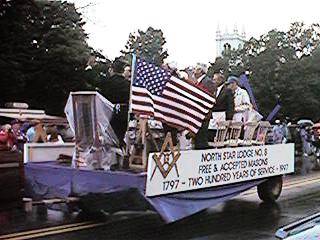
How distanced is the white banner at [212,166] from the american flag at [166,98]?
0.55 metres

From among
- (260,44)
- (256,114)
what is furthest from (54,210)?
(260,44)

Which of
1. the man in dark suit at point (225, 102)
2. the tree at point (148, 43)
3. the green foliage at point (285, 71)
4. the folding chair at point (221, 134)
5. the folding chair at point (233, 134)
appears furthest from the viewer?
the tree at point (148, 43)

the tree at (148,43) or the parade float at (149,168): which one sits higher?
the tree at (148,43)

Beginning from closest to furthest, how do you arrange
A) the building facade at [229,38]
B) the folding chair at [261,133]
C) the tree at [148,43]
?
the folding chair at [261,133] → the tree at [148,43] → the building facade at [229,38]

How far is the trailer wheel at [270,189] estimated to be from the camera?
1047 cm

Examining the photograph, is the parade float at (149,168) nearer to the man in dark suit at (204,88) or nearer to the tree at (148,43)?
the man in dark suit at (204,88)

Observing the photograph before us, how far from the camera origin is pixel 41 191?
8922 mm

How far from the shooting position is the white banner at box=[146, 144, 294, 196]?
24.1ft

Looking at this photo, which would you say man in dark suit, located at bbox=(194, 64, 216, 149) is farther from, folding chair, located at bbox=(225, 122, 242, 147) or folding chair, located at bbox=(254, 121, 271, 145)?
folding chair, located at bbox=(254, 121, 271, 145)

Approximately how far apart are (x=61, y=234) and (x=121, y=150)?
1853mm

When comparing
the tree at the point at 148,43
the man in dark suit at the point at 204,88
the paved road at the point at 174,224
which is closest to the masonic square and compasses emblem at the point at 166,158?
the paved road at the point at 174,224

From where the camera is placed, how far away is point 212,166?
8.30 metres

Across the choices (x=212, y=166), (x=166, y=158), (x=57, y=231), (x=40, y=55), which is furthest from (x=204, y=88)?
(x=40, y=55)

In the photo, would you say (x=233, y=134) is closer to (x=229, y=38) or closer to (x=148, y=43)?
(x=148, y=43)
